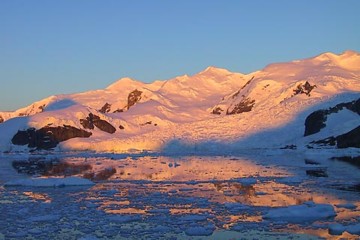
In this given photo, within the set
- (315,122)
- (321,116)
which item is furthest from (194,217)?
(321,116)

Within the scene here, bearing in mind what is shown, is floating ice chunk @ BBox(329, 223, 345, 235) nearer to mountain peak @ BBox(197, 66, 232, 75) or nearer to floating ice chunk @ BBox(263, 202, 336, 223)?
floating ice chunk @ BBox(263, 202, 336, 223)

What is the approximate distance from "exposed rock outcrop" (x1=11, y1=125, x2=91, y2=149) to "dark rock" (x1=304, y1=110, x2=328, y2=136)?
159 feet

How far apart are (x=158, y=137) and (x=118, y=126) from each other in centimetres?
3191

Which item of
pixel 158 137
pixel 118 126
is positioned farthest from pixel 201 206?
pixel 118 126

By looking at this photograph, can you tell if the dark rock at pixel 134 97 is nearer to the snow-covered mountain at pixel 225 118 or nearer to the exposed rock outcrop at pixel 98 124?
the snow-covered mountain at pixel 225 118

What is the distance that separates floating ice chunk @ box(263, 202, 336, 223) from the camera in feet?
42.3

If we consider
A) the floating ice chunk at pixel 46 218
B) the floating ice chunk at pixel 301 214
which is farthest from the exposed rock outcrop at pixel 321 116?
the floating ice chunk at pixel 46 218

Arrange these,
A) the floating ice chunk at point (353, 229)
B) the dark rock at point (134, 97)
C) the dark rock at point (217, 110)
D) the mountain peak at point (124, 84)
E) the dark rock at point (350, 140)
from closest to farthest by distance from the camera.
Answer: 1. the floating ice chunk at point (353, 229)
2. the dark rock at point (350, 140)
3. the dark rock at point (217, 110)
4. the dark rock at point (134, 97)
5. the mountain peak at point (124, 84)

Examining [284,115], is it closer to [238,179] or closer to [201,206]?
[238,179]

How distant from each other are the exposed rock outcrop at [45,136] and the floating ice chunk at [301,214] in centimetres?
8737

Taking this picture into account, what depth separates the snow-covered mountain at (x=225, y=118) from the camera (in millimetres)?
74875

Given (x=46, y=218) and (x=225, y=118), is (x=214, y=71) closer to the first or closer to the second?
(x=225, y=118)

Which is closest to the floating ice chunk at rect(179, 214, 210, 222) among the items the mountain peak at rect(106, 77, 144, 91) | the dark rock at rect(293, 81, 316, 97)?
the dark rock at rect(293, 81, 316, 97)

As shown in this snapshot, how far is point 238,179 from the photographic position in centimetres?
2375
